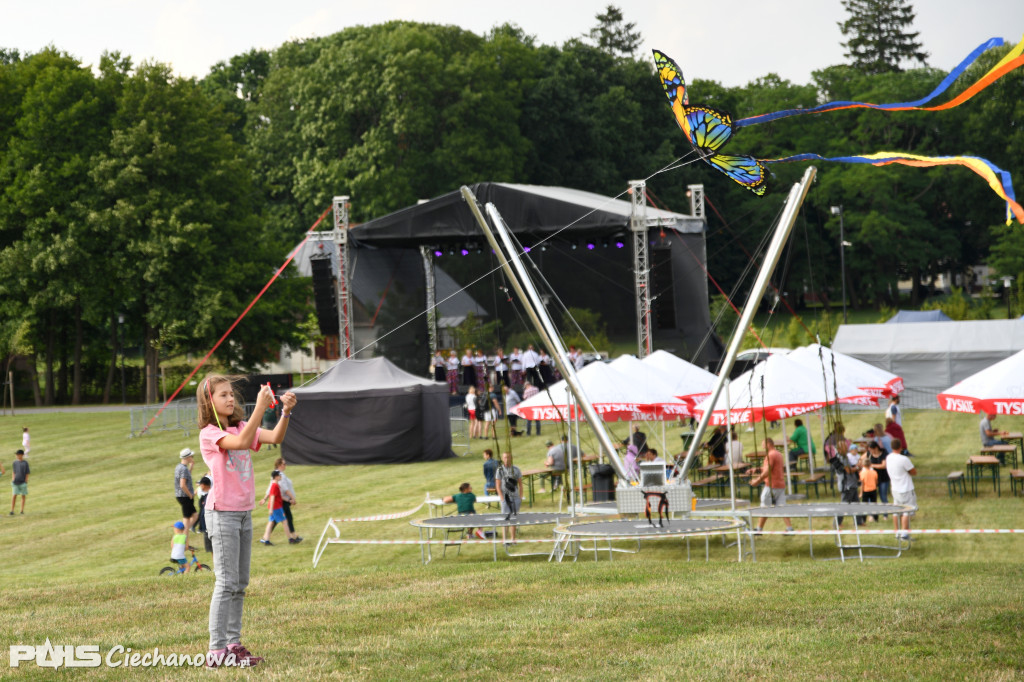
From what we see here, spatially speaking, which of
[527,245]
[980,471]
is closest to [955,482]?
[980,471]

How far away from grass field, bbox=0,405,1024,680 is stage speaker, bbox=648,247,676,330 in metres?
15.4

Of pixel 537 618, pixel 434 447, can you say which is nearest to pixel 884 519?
pixel 537 618

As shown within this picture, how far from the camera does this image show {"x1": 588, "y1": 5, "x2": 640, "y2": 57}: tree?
72000 mm

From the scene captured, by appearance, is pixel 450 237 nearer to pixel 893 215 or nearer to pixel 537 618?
pixel 537 618

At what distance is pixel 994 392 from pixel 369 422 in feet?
50.1

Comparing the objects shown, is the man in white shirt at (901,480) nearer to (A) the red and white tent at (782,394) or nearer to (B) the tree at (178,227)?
(A) the red and white tent at (782,394)

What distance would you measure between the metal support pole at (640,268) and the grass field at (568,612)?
15066 millimetres

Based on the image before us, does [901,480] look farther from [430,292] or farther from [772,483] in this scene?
[430,292]

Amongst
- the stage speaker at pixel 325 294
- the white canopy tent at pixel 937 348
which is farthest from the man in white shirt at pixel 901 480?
the stage speaker at pixel 325 294

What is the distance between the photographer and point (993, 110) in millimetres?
58844

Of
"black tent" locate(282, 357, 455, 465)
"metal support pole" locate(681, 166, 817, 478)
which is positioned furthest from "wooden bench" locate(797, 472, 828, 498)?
"black tent" locate(282, 357, 455, 465)

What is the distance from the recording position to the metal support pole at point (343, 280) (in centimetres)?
3434

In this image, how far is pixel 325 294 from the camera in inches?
1387
